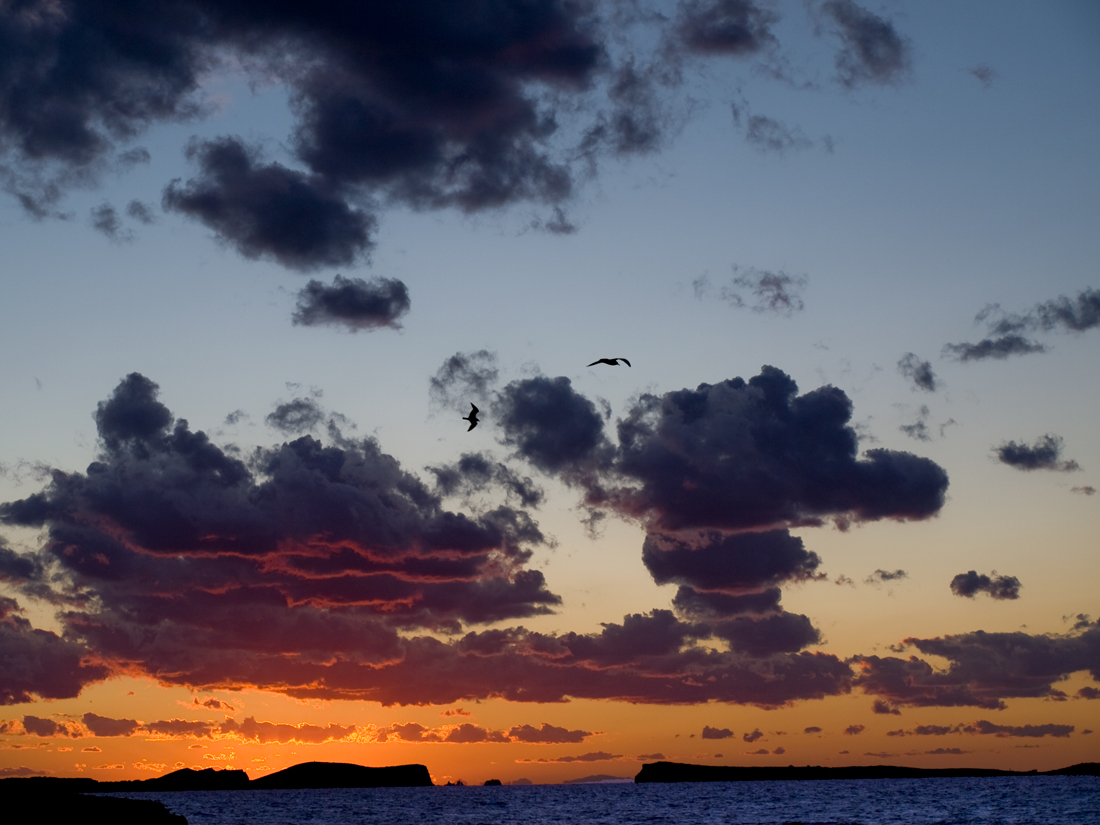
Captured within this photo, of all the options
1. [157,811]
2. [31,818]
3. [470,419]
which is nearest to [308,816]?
[157,811]

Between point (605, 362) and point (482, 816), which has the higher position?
point (605, 362)

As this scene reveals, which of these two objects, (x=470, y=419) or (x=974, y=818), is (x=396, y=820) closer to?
(x=974, y=818)

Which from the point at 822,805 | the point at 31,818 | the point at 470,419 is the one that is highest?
the point at 470,419

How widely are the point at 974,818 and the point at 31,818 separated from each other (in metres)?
108

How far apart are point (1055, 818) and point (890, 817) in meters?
19.3

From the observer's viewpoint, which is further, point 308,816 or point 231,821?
point 308,816

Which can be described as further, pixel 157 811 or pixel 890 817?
pixel 890 817

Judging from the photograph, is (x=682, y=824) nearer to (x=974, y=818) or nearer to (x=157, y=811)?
(x=974, y=818)

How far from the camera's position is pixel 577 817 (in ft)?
494

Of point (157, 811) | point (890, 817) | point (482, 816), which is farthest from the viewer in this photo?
point (482, 816)

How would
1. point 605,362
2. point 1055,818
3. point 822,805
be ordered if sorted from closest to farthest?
point 605,362 < point 1055,818 < point 822,805

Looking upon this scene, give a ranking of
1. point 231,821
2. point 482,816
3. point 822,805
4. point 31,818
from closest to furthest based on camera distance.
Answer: point 31,818, point 231,821, point 482,816, point 822,805

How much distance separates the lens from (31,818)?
61.4 m

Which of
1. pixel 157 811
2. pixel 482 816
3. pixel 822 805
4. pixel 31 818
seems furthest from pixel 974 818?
pixel 31 818
